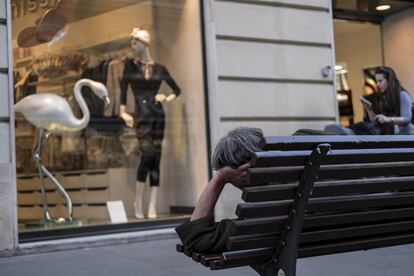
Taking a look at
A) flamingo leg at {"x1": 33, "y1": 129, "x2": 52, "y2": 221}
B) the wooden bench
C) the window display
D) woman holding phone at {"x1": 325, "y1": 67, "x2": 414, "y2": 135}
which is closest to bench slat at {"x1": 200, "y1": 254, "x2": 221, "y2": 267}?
the wooden bench

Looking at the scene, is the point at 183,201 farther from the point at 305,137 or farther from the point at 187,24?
the point at 305,137

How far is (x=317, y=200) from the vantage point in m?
3.27

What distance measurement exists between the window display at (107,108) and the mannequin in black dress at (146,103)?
14 millimetres

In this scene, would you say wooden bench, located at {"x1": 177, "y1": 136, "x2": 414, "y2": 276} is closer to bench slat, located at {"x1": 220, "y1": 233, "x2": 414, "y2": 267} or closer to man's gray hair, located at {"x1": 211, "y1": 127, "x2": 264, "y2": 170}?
bench slat, located at {"x1": 220, "y1": 233, "x2": 414, "y2": 267}

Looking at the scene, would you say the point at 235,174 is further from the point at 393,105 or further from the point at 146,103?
the point at 393,105

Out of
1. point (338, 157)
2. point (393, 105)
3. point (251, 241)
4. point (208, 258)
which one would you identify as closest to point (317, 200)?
point (338, 157)

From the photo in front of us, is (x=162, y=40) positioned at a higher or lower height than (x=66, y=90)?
higher

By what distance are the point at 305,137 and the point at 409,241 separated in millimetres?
1232

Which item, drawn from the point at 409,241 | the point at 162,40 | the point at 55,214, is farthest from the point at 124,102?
the point at 409,241

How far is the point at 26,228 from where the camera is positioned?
23.1 ft

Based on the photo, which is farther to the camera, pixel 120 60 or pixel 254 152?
pixel 120 60

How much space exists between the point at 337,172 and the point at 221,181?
23.8 inches

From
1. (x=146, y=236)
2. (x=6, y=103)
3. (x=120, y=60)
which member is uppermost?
(x=120, y=60)

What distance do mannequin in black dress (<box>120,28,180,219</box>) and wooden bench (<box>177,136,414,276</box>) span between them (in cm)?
517
